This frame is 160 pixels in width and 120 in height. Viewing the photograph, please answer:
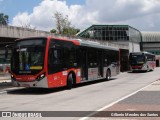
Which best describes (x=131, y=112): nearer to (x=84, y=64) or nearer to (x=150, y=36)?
(x=84, y=64)

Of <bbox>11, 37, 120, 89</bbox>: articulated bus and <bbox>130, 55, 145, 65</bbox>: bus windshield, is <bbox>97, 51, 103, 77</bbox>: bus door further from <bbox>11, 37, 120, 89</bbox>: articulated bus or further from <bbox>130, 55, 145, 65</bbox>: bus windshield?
<bbox>130, 55, 145, 65</bbox>: bus windshield

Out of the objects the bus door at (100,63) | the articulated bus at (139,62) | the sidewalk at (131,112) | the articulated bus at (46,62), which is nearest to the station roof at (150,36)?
the articulated bus at (139,62)

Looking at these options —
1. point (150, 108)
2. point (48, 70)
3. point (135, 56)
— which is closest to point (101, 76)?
point (48, 70)

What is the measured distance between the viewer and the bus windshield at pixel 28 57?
18.5 metres

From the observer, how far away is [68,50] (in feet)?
69.7

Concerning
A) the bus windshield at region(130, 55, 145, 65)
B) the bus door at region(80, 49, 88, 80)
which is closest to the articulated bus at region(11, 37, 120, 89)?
the bus door at region(80, 49, 88, 80)

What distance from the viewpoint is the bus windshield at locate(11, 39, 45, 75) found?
60.7 feet

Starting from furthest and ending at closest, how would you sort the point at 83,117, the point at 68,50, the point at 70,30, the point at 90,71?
the point at 70,30 < the point at 90,71 < the point at 68,50 < the point at 83,117

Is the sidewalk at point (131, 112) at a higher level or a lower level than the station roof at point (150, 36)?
lower

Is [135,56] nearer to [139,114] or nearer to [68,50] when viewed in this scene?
[68,50]

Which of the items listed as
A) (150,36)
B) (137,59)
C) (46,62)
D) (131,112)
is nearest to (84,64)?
(46,62)

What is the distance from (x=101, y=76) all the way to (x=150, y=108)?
15.5 meters

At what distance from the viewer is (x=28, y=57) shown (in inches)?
740

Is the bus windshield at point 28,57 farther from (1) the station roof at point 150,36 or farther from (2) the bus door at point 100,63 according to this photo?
(1) the station roof at point 150,36
